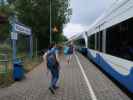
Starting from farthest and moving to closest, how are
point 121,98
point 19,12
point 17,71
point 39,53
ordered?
point 19,12
point 39,53
point 17,71
point 121,98

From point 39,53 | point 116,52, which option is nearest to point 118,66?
point 116,52

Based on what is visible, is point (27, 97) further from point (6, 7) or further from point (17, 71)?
point (6, 7)

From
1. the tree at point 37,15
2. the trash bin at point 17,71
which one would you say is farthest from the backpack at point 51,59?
the tree at point 37,15

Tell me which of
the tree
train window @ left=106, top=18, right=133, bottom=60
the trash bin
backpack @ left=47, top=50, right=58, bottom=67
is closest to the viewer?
train window @ left=106, top=18, right=133, bottom=60

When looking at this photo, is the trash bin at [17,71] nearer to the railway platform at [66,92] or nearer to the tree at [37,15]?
the railway platform at [66,92]

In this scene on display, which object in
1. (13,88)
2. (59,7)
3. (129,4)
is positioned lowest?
(13,88)

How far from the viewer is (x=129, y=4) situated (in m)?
11.7

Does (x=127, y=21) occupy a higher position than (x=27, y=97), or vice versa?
(x=127, y=21)

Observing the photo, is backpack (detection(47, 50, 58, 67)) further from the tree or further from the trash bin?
the tree

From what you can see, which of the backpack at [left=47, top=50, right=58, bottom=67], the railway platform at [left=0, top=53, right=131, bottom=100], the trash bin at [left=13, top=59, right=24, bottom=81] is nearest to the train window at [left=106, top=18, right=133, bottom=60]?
the railway platform at [left=0, top=53, right=131, bottom=100]

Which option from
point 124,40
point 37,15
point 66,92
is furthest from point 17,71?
point 37,15

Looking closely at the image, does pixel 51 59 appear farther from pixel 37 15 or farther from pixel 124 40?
pixel 37 15

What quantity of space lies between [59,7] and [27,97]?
148 feet

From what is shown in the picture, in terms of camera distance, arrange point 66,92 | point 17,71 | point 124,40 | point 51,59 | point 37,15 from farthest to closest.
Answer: point 37,15 → point 17,71 → point 51,59 → point 66,92 → point 124,40
